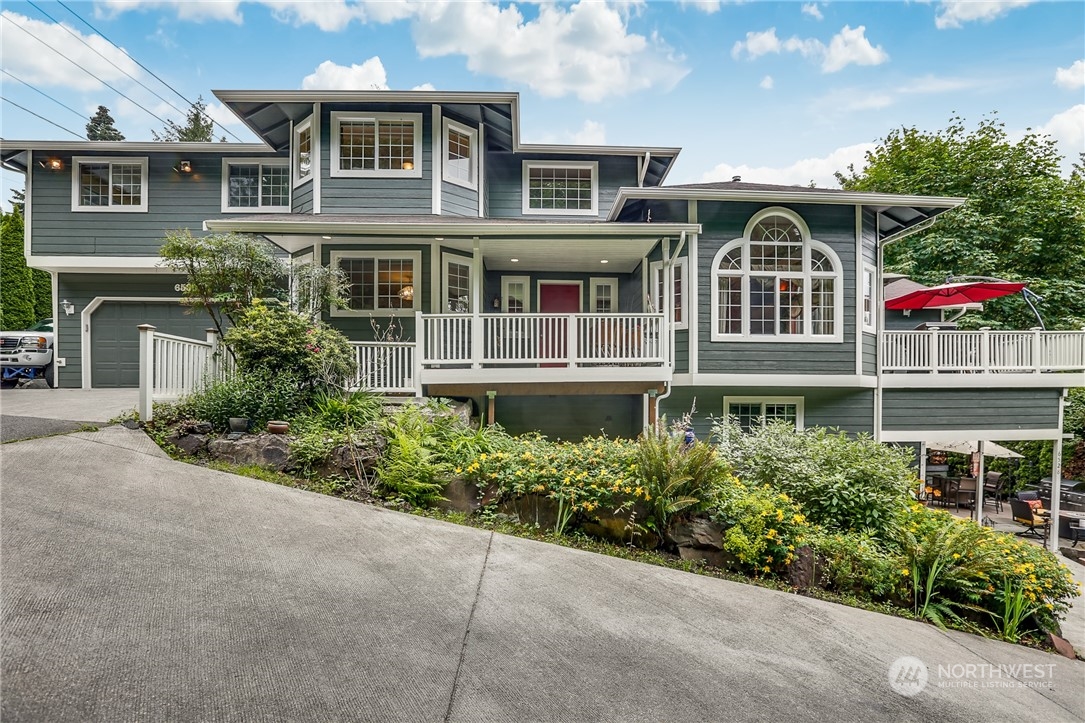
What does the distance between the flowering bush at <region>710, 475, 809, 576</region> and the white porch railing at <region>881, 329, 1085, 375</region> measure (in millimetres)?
6880

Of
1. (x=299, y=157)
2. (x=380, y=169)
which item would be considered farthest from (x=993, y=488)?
(x=299, y=157)

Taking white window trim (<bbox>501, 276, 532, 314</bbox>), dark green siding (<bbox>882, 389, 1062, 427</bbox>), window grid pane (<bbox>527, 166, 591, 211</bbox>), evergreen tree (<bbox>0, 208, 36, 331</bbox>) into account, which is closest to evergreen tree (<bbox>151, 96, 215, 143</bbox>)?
evergreen tree (<bbox>0, 208, 36, 331</bbox>)

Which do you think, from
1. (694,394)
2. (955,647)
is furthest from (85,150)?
(955,647)

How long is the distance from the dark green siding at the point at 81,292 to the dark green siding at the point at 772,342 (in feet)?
37.4

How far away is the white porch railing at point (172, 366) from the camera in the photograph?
5.96 metres

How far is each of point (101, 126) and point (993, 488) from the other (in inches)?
1960

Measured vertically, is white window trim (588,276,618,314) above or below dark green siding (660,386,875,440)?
above

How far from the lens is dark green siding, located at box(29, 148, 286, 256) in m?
11.3

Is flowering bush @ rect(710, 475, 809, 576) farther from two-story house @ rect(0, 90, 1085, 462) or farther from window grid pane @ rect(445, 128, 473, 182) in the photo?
Answer: window grid pane @ rect(445, 128, 473, 182)

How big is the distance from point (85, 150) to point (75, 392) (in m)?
5.77

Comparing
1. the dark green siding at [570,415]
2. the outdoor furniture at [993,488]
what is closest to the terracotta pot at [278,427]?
the dark green siding at [570,415]

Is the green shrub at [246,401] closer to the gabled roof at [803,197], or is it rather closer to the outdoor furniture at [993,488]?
the gabled roof at [803,197]

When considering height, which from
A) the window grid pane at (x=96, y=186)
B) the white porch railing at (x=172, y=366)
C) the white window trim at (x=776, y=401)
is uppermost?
the window grid pane at (x=96, y=186)

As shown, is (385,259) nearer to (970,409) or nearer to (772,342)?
(772,342)
